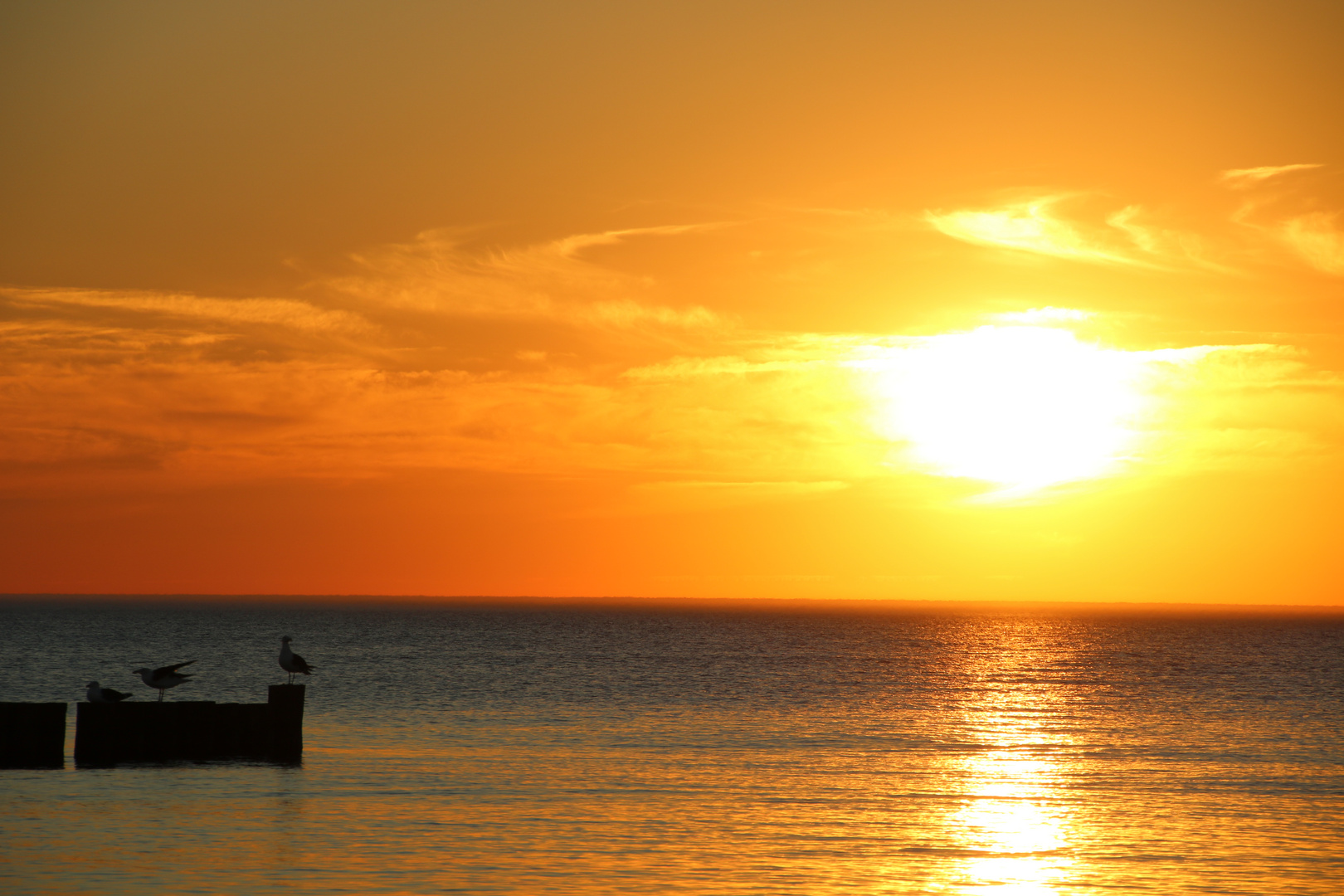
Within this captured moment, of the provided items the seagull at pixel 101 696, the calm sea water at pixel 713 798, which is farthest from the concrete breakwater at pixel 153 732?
the calm sea water at pixel 713 798

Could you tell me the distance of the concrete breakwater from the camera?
33688 mm

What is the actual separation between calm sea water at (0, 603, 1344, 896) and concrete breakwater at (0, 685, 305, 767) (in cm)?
64

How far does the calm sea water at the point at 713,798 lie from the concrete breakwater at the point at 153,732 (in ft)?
2.11

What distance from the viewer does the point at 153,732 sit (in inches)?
1369

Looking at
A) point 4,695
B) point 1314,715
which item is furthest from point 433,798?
point 1314,715

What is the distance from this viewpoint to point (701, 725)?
51094mm

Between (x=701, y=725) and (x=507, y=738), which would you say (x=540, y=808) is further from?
(x=701, y=725)

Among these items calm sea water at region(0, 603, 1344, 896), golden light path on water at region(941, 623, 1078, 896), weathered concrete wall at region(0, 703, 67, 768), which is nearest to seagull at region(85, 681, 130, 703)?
weathered concrete wall at region(0, 703, 67, 768)

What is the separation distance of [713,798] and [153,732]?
1465 cm

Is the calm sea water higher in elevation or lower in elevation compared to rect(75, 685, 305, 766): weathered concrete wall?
lower

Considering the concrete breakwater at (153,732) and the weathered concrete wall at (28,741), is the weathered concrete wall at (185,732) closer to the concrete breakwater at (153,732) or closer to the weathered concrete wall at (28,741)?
the concrete breakwater at (153,732)

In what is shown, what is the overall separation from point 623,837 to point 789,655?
3763 inches

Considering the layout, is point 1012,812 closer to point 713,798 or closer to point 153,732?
point 713,798

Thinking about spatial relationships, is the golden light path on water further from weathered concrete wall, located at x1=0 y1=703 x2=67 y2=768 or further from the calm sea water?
weathered concrete wall, located at x1=0 y1=703 x2=67 y2=768
